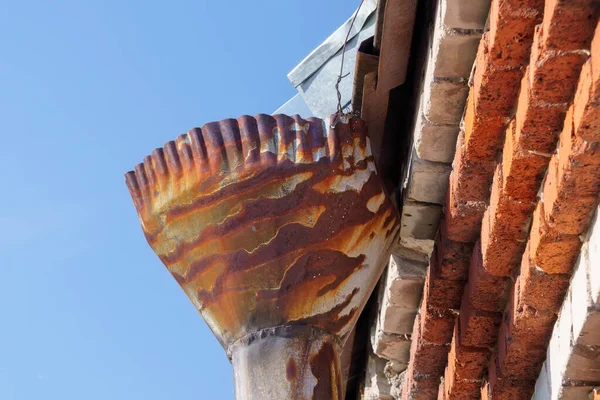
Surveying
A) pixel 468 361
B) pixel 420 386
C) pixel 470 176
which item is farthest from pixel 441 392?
pixel 470 176

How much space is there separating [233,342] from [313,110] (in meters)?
1.08

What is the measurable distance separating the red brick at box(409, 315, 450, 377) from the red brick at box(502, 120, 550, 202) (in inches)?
36.0

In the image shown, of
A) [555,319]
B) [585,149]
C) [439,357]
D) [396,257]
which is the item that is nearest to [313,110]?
[396,257]

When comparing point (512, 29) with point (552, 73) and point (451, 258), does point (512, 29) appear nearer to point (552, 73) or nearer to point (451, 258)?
point (552, 73)

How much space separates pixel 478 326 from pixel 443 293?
217 mm

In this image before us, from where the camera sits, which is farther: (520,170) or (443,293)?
(443,293)

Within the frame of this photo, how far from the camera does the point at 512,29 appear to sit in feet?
6.68

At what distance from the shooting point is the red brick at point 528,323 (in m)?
2.30

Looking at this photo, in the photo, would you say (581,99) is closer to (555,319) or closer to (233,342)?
(555,319)

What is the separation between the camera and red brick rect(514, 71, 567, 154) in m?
1.98

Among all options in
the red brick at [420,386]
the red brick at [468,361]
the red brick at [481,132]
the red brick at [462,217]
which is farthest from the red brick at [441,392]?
the red brick at [481,132]

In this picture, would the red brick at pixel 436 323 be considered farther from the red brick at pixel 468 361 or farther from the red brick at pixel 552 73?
the red brick at pixel 552 73

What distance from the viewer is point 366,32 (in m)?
3.33

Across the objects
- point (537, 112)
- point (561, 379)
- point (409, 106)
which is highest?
point (409, 106)
